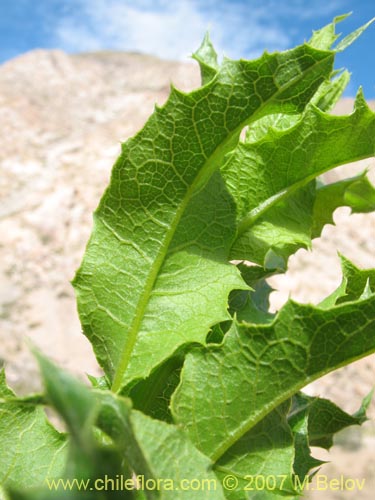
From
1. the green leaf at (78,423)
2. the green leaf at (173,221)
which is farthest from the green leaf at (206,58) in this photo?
the green leaf at (78,423)

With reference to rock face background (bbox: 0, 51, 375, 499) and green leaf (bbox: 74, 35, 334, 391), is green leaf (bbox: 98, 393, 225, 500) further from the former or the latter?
rock face background (bbox: 0, 51, 375, 499)

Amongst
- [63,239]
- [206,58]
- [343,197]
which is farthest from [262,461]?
[63,239]

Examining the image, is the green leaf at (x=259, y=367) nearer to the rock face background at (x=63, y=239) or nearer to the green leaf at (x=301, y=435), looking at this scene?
the green leaf at (x=301, y=435)

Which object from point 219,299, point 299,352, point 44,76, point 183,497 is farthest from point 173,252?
point 44,76

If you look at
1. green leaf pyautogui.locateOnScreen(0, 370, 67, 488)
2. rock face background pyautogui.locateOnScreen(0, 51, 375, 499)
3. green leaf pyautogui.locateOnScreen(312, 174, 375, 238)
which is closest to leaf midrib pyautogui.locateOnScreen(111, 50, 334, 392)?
green leaf pyautogui.locateOnScreen(0, 370, 67, 488)

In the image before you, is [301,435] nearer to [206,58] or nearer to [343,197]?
[343,197]

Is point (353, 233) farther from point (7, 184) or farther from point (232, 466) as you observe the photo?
point (232, 466)
